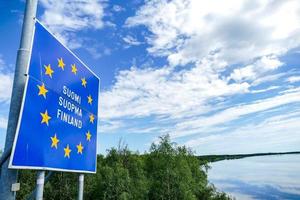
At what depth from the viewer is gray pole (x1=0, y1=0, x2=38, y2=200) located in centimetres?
370

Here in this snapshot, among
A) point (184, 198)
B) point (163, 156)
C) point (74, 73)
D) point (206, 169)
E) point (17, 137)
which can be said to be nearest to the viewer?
point (17, 137)

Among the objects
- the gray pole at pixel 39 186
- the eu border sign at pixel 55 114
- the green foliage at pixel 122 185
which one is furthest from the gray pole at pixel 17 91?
the green foliage at pixel 122 185

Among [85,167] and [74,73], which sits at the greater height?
[74,73]

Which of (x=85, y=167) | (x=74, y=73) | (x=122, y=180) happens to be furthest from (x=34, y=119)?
(x=122, y=180)

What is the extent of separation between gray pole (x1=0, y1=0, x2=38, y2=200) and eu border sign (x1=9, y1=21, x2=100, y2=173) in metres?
0.13

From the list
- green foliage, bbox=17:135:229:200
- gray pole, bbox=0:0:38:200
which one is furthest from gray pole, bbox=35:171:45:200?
green foliage, bbox=17:135:229:200

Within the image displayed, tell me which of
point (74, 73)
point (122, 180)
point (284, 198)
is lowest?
point (284, 198)

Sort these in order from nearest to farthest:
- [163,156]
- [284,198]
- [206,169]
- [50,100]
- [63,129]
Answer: [50,100] → [63,129] → [163,156] → [284,198] → [206,169]

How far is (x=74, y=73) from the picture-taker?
17.3 ft

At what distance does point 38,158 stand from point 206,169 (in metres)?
59.1

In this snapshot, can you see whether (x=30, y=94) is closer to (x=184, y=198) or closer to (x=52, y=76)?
(x=52, y=76)

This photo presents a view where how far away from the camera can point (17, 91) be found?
3.92 m

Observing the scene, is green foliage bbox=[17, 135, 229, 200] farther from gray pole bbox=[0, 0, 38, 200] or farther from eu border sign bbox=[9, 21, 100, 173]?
gray pole bbox=[0, 0, 38, 200]

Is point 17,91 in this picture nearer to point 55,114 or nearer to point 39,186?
point 55,114
